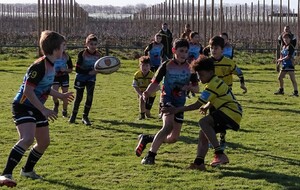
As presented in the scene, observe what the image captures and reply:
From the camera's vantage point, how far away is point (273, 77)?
27312 mm

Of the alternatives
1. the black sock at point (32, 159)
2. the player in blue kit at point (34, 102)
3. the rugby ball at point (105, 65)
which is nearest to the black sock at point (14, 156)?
the player in blue kit at point (34, 102)

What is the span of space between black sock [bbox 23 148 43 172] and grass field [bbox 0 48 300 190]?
17 centimetres

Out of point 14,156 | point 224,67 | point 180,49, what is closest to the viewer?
point 14,156

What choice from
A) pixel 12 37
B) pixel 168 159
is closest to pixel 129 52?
pixel 12 37

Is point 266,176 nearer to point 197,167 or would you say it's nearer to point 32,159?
point 197,167

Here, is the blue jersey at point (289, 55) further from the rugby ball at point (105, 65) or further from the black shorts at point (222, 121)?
the black shorts at point (222, 121)

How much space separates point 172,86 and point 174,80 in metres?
0.09

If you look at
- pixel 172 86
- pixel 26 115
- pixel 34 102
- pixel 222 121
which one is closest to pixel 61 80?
pixel 172 86

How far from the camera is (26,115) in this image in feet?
27.8

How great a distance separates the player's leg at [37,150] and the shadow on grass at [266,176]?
2.47 m

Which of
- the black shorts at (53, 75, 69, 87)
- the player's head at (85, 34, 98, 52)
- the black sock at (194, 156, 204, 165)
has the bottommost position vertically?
the black sock at (194, 156, 204, 165)

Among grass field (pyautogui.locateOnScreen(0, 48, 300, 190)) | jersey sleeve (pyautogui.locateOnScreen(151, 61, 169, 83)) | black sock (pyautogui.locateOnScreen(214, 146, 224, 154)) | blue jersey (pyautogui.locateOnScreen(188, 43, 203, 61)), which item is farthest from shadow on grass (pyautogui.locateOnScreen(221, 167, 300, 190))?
blue jersey (pyautogui.locateOnScreen(188, 43, 203, 61))

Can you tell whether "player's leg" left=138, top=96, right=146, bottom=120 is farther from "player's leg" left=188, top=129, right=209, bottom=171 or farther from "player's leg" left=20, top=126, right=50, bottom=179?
"player's leg" left=20, top=126, right=50, bottom=179

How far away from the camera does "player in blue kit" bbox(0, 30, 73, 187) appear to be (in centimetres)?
824
